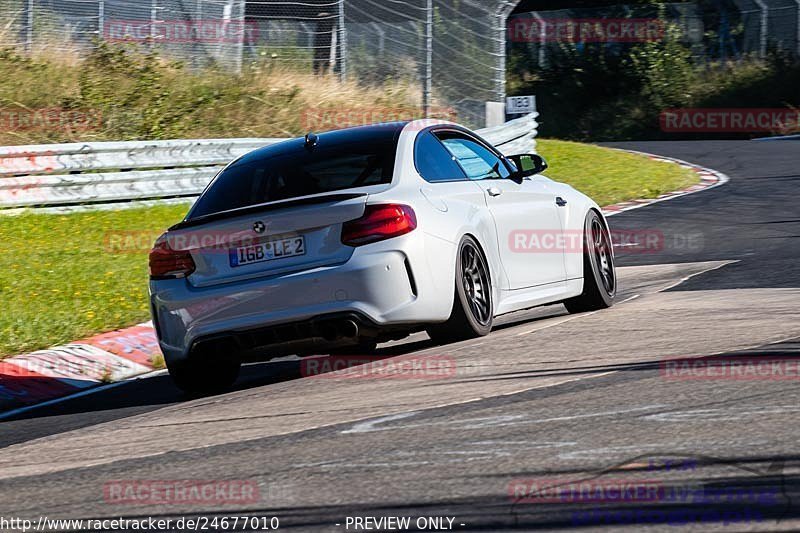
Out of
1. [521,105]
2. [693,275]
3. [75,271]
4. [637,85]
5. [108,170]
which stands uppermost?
[693,275]

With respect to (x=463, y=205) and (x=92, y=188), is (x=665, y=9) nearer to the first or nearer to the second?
(x=92, y=188)

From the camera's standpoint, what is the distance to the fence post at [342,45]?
910 inches

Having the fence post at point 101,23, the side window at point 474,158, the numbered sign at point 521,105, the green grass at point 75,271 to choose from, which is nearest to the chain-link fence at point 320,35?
the fence post at point 101,23

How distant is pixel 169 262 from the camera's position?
7828 millimetres

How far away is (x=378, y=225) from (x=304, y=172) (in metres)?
0.85

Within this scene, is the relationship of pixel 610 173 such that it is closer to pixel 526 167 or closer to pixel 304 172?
pixel 526 167

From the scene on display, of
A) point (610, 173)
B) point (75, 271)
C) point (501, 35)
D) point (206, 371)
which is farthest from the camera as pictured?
point (501, 35)

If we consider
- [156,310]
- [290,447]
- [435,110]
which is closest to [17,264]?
[156,310]

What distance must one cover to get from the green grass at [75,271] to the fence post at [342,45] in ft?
17.8

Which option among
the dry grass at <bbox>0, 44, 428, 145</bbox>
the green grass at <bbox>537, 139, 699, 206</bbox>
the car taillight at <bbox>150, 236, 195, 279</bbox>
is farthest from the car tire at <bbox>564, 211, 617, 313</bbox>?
the dry grass at <bbox>0, 44, 428, 145</bbox>

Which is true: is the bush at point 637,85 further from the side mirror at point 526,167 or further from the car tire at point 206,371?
the car tire at point 206,371

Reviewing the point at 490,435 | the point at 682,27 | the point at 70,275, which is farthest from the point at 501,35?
the point at 682,27

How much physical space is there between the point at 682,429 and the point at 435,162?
Result: 3761mm

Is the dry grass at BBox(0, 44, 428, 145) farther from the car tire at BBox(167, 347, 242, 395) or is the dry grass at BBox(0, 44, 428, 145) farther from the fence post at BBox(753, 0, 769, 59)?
the fence post at BBox(753, 0, 769, 59)
